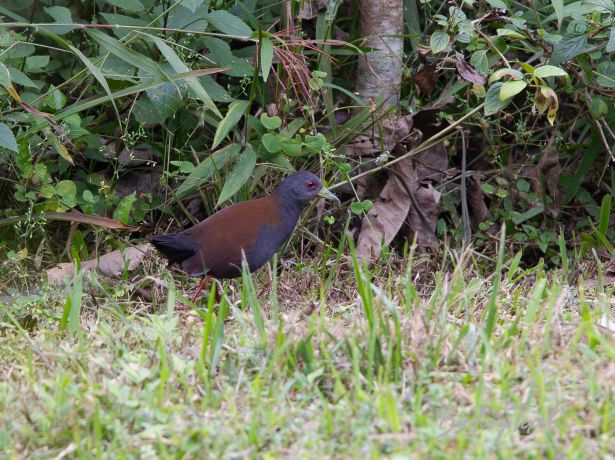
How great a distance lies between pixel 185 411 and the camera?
114 inches

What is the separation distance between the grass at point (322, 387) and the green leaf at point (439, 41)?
1489mm

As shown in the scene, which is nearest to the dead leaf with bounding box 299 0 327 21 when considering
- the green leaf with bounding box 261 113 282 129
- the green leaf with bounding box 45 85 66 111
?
the green leaf with bounding box 261 113 282 129

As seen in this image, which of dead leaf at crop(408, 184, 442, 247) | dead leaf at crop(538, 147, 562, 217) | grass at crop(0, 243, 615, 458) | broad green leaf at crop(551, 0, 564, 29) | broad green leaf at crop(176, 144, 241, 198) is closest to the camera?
grass at crop(0, 243, 615, 458)

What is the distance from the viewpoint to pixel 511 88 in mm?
4496

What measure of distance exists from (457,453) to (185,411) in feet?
2.69

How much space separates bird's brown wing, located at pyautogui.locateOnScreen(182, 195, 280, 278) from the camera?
4.62 meters

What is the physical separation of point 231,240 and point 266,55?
2.88ft

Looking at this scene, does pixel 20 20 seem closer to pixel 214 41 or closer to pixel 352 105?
pixel 214 41

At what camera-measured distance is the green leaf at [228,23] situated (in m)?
4.75

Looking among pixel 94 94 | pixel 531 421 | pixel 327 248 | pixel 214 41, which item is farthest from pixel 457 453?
pixel 94 94

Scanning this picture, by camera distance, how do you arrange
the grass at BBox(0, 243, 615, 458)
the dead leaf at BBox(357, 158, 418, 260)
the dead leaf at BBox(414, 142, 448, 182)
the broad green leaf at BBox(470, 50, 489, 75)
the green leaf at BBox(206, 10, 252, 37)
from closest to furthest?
the grass at BBox(0, 243, 615, 458), the green leaf at BBox(206, 10, 252, 37), the broad green leaf at BBox(470, 50, 489, 75), the dead leaf at BBox(357, 158, 418, 260), the dead leaf at BBox(414, 142, 448, 182)

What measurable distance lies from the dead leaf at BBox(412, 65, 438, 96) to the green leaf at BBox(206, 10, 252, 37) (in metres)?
1.01

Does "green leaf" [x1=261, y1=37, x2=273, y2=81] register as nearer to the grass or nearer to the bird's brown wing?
the bird's brown wing

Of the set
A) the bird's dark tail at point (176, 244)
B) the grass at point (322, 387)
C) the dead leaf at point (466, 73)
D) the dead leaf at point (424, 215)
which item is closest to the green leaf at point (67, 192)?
the bird's dark tail at point (176, 244)
